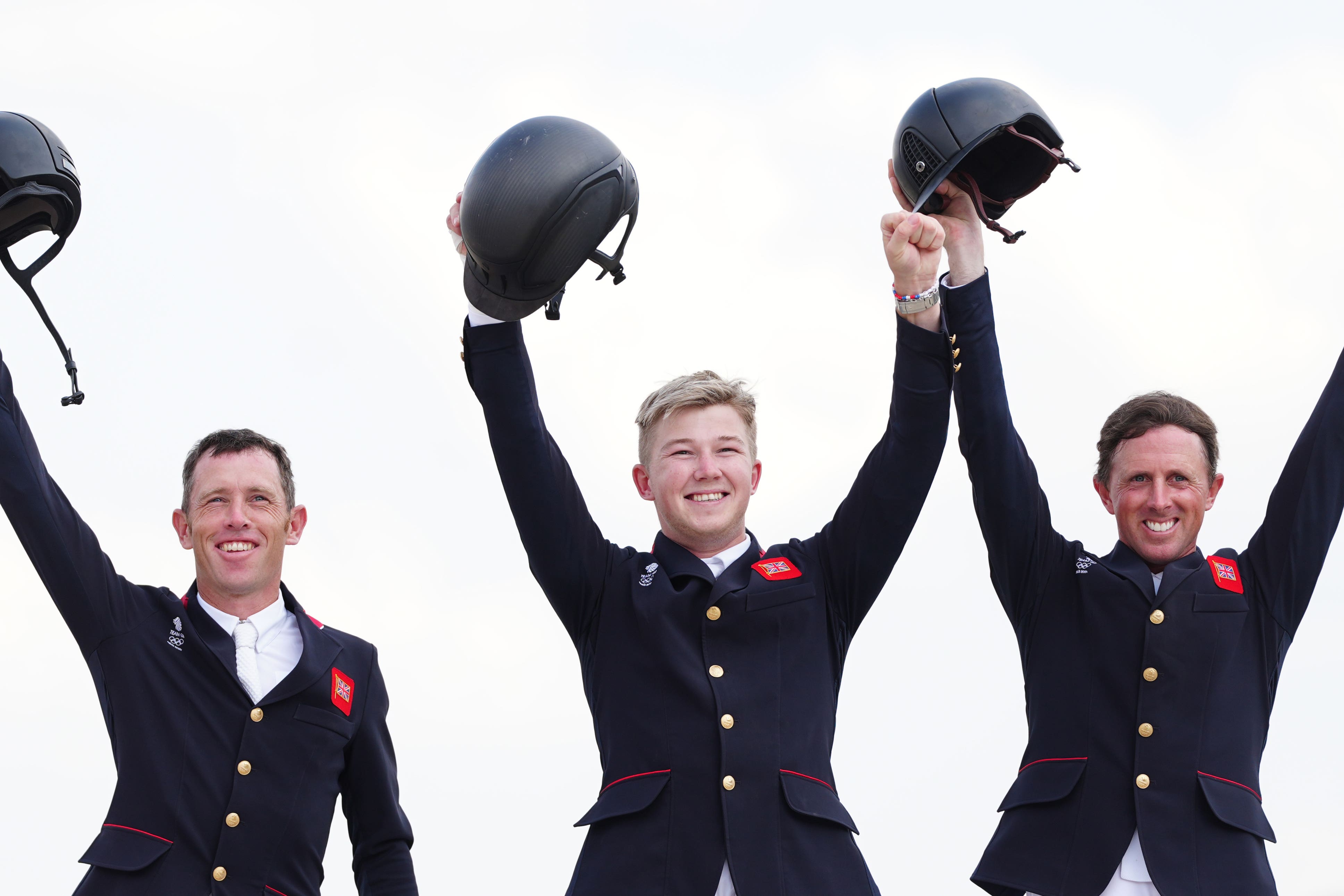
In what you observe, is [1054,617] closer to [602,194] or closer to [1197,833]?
[1197,833]

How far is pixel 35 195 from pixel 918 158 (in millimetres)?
3274

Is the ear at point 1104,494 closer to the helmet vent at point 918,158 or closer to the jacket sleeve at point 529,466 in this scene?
the helmet vent at point 918,158

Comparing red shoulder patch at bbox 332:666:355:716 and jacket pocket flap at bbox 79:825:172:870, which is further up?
red shoulder patch at bbox 332:666:355:716

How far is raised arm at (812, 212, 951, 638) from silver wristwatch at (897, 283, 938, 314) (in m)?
0.01

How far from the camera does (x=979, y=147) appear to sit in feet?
19.5

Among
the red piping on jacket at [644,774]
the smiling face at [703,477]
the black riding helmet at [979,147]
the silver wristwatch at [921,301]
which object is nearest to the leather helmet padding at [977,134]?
the black riding helmet at [979,147]

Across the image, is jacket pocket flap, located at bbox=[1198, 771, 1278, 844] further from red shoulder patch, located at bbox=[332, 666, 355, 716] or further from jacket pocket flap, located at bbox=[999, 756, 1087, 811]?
red shoulder patch, located at bbox=[332, 666, 355, 716]

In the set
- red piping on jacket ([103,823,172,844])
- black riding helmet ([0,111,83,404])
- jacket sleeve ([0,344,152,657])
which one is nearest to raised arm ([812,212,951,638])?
red piping on jacket ([103,823,172,844])

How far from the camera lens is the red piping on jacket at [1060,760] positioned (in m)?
5.61

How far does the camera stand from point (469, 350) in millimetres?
5527

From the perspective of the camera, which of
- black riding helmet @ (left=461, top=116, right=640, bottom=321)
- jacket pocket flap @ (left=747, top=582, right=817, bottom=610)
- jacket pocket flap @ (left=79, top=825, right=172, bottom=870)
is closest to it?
black riding helmet @ (left=461, top=116, right=640, bottom=321)

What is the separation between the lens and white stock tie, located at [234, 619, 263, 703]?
5.88 m

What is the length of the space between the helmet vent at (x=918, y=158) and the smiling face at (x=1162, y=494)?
1.37 meters

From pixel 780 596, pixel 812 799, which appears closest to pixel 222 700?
pixel 780 596
